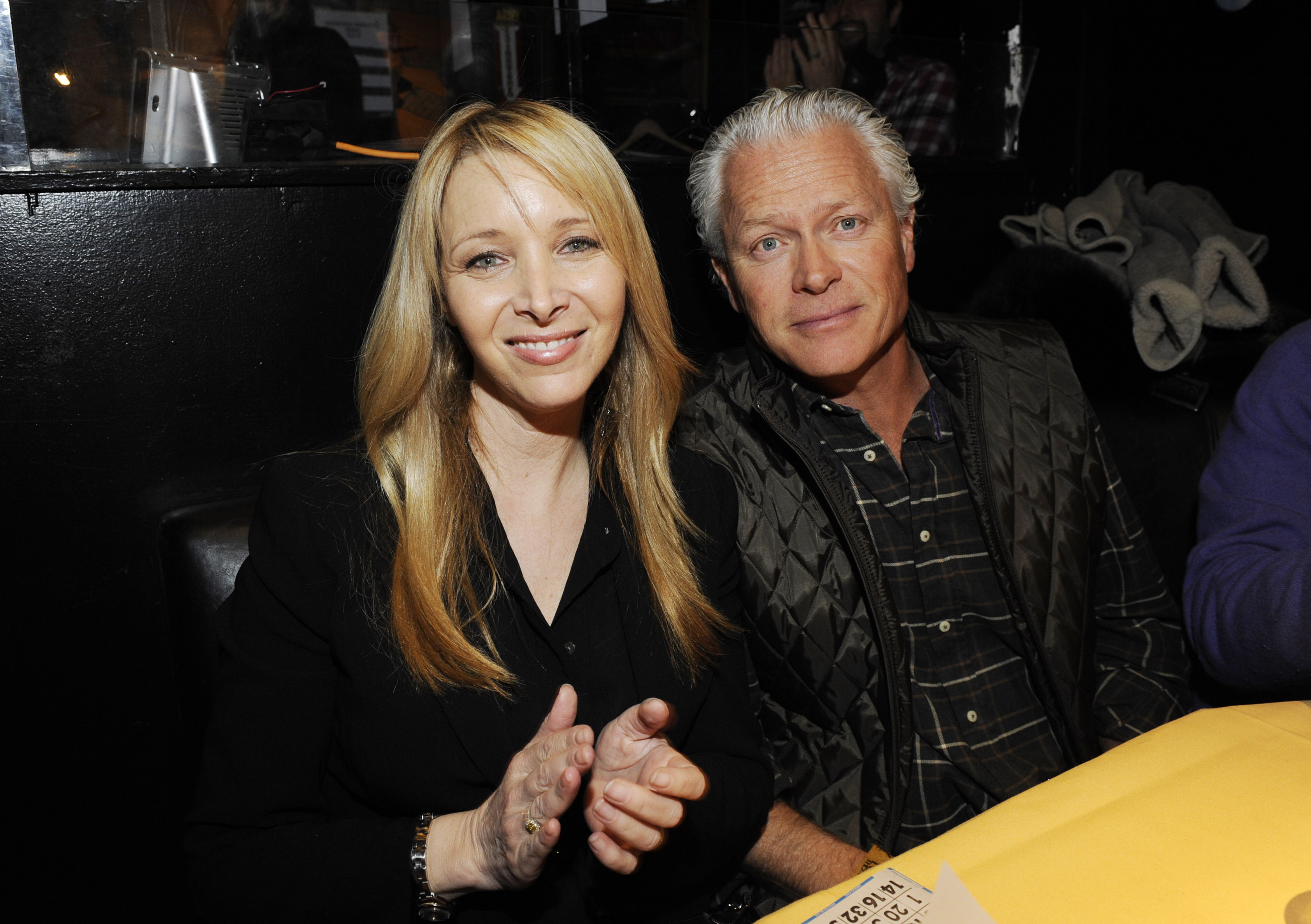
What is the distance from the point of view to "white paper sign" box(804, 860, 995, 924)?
0.82m

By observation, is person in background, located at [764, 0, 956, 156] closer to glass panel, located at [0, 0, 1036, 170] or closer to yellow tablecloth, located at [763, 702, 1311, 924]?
glass panel, located at [0, 0, 1036, 170]

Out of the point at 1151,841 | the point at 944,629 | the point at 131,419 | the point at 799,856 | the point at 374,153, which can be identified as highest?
the point at 374,153

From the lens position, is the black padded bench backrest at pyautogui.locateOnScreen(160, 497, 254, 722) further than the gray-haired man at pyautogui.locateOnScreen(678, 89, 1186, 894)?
No

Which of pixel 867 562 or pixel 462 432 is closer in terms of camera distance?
pixel 462 432

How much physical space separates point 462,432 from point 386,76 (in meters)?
0.97

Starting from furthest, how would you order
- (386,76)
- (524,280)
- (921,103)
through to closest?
(921,103), (386,76), (524,280)

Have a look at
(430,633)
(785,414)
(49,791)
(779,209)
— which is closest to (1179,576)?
(785,414)

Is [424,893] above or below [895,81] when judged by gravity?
below

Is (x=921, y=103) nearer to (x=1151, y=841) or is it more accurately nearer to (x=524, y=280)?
(x=524, y=280)

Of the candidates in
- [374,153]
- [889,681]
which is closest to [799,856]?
[889,681]

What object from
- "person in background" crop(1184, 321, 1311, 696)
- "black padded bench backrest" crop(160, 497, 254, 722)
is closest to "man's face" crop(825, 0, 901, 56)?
"person in background" crop(1184, 321, 1311, 696)

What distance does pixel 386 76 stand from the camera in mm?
1935

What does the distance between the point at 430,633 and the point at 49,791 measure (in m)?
0.89

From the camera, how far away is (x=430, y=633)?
1.28m
